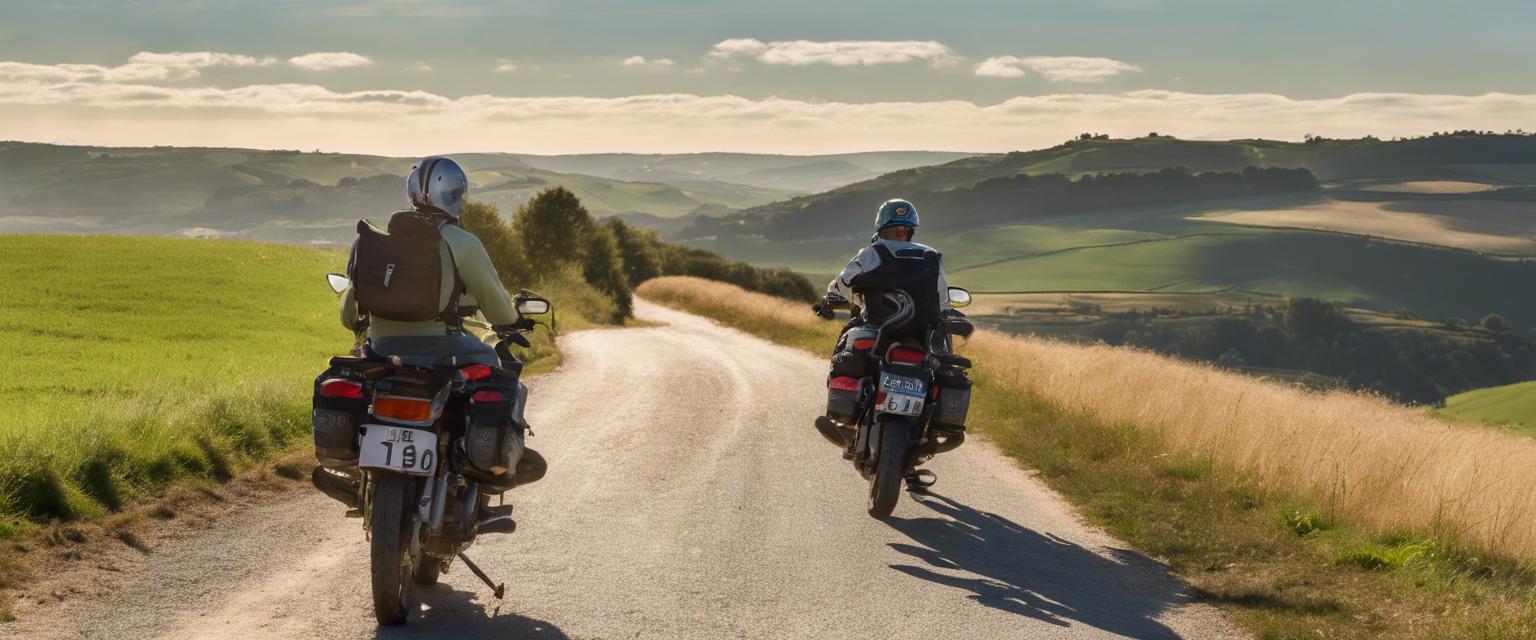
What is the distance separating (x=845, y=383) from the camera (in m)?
9.83

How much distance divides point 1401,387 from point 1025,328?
28.4 m

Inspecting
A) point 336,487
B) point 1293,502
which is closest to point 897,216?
point 1293,502

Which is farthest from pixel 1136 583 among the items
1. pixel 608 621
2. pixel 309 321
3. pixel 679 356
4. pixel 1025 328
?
pixel 1025 328

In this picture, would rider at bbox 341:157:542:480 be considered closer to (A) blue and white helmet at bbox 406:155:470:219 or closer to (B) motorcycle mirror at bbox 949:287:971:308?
(A) blue and white helmet at bbox 406:155:470:219

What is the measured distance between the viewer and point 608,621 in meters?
6.32

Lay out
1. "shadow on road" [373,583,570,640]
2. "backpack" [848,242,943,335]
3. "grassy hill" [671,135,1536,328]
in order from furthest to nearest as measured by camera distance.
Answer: "grassy hill" [671,135,1536,328] < "backpack" [848,242,943,335] < "shadow on road" [373,583,570,640]

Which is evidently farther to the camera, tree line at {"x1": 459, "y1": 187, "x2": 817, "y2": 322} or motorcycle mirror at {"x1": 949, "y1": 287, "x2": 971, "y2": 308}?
tree line at {"x1": 459, "y1": 187, "x2": 817, "y2": 322}

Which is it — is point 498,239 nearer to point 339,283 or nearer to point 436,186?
point 339,283

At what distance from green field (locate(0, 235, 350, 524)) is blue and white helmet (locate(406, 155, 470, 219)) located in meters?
3.50

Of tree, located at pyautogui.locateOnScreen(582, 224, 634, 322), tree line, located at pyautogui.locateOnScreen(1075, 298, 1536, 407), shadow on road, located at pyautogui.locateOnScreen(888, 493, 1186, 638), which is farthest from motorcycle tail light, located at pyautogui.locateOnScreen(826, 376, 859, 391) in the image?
tree line, located at pyautogui.locateOnScreen(1075, 298, 1536, 407)

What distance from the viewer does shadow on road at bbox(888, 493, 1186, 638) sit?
7.04 m

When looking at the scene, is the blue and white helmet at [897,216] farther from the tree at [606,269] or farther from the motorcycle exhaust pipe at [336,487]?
the tree at [606,269]

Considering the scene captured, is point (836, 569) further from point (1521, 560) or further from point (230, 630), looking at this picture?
point (1521, 560)

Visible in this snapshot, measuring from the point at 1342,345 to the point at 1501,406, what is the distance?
4374cm
